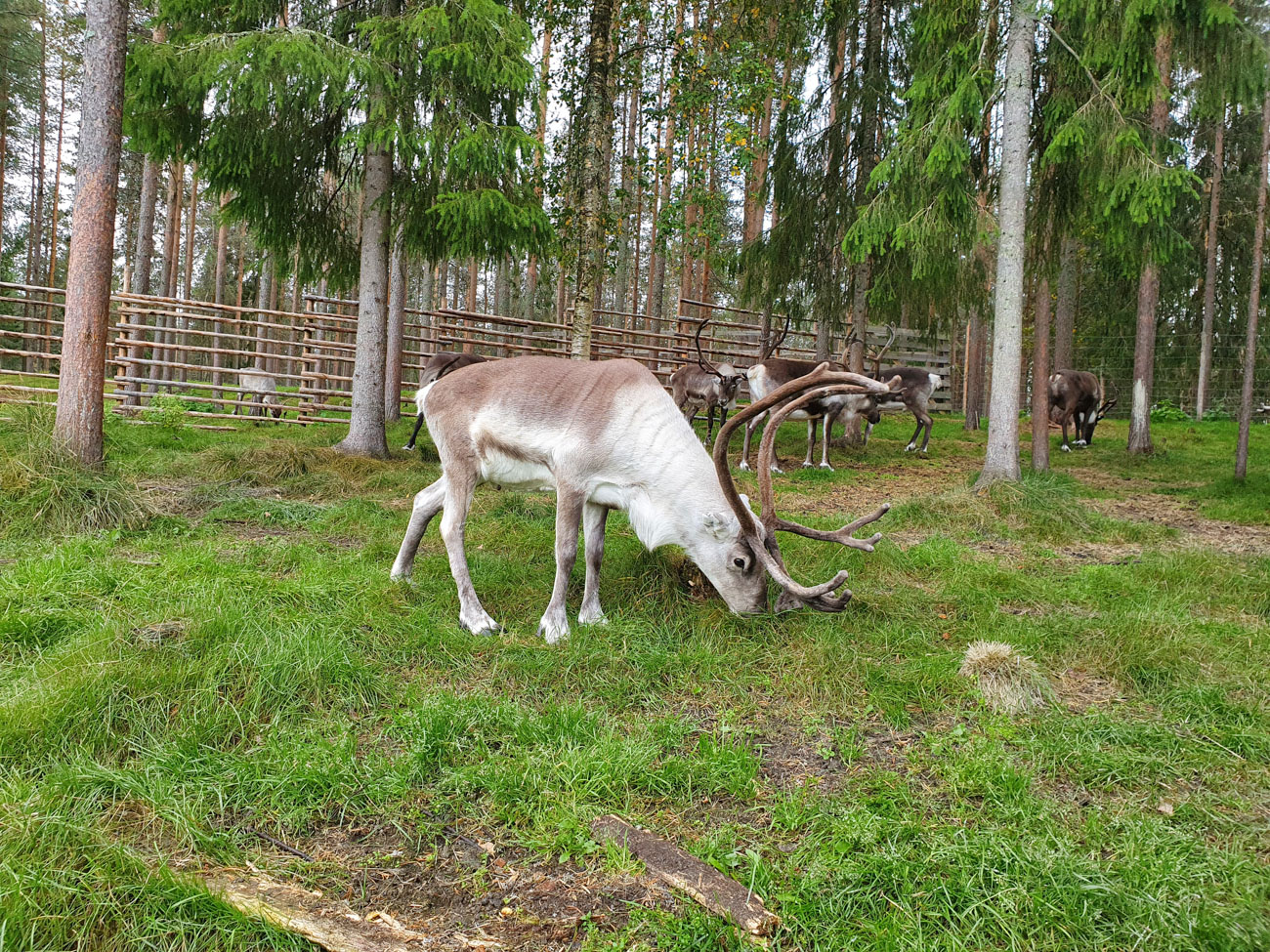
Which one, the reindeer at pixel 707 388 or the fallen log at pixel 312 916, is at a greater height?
the reindeer at pixel 707 388

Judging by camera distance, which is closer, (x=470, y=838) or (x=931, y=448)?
(x=470, y=838)

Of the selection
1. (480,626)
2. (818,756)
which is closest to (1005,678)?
(818,756)

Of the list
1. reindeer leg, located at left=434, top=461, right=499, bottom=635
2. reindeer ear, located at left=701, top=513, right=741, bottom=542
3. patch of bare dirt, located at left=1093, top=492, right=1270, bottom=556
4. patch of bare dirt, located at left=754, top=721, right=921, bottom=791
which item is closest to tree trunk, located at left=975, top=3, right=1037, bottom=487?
patch of bare dirt, located at left=1093, top=492, right=1270, bottom=556

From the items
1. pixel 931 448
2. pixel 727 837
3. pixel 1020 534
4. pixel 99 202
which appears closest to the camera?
pixel 727 837

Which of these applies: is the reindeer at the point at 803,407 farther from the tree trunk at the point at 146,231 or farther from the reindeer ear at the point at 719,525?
the tree trunk at the point at 146,231

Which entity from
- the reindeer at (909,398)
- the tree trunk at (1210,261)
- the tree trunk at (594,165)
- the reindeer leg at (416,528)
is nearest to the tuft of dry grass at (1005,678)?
the reindeer leg at (416,528)

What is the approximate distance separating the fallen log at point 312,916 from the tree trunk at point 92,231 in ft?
16.5

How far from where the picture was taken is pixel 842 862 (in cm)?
233

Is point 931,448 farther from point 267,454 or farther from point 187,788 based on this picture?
point 187,788

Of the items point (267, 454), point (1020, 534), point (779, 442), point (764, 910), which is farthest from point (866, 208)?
point (764, 910)

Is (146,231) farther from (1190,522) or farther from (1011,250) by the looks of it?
(1190,522)

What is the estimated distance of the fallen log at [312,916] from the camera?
204cm

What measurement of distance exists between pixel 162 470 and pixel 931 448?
38.1 feet

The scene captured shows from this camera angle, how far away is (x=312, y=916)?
2.12m
